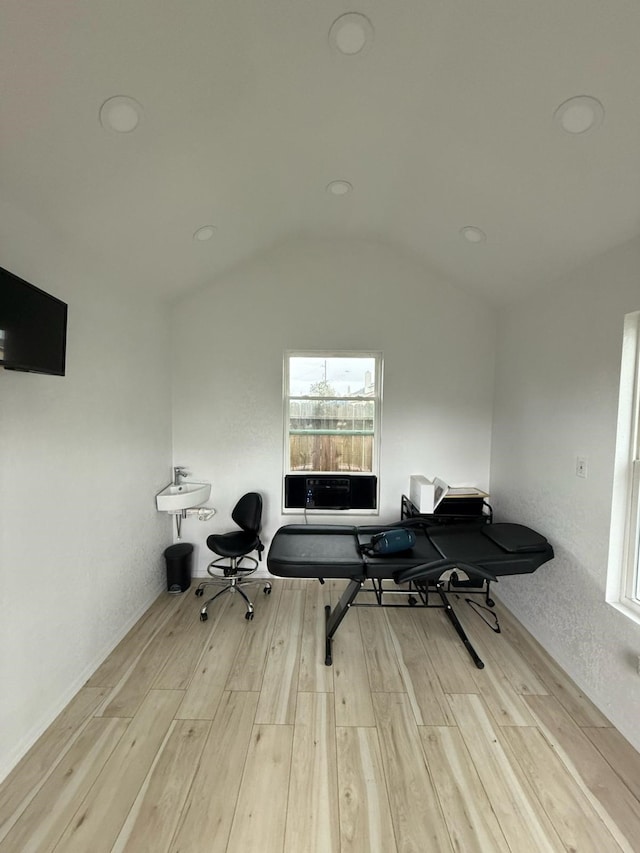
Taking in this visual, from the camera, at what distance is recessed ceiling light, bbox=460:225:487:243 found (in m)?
2.30

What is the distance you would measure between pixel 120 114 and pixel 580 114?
1.80 metres

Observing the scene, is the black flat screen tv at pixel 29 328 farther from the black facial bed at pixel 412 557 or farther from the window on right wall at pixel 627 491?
the window on right wall at pixel 627 491

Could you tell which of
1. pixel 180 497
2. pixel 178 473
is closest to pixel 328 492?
pixel 180 497

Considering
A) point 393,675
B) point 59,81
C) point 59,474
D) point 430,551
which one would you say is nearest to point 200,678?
point 393,675

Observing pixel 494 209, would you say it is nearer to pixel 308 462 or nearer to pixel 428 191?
pixel 428 191

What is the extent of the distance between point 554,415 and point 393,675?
78.9 inches

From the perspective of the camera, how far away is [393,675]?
2.10 m

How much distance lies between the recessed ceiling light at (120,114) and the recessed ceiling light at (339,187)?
4.13ft

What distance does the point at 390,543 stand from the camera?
89.7 inches

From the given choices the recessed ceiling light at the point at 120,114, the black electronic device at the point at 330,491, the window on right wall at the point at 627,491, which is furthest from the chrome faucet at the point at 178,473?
the window on right wall at the point at 627,491

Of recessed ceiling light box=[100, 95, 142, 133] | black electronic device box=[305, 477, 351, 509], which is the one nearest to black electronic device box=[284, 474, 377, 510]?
black electronic device box=[305, 477, 351, 509]

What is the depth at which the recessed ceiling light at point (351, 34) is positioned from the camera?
1248 mm

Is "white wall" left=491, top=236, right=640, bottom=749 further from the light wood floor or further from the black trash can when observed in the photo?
the black trash can

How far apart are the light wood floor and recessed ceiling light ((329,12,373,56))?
3.02 m
